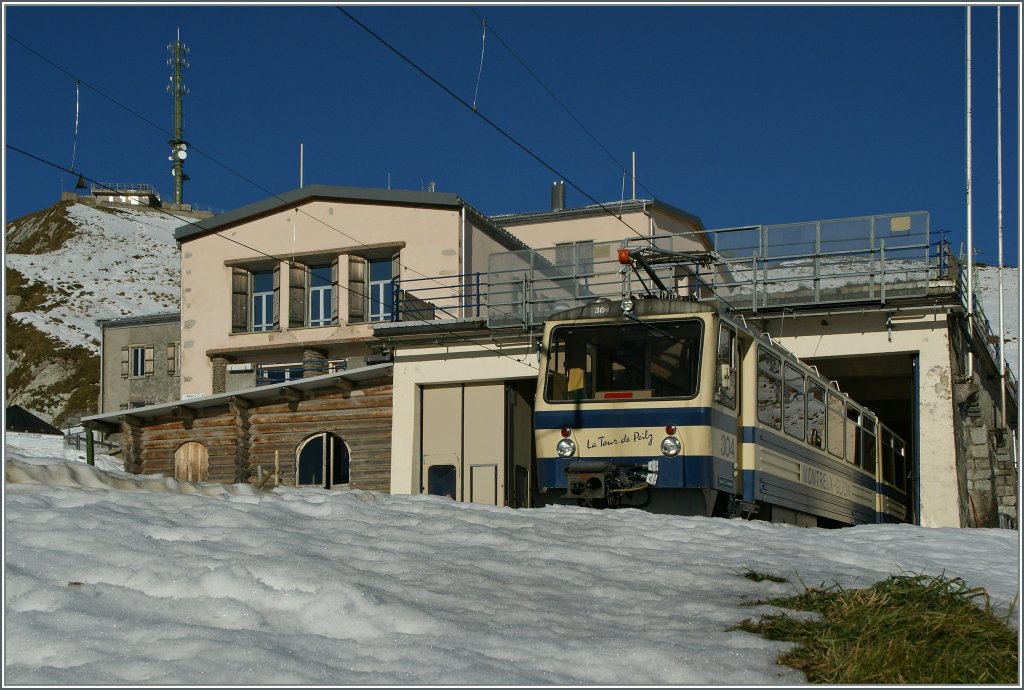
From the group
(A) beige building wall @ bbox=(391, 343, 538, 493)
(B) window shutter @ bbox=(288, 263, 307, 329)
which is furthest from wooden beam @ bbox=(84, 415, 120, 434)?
(A) beige building wall @ bbox=(391, 343, 538, 493)

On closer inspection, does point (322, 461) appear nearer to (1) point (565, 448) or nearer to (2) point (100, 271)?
(1) point (565, 448)

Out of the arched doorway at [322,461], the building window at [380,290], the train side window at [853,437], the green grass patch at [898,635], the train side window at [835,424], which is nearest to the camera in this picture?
the green grass patch at [898,635]

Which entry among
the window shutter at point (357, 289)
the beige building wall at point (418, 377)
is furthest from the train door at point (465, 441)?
the window shutter at point (357, 289)

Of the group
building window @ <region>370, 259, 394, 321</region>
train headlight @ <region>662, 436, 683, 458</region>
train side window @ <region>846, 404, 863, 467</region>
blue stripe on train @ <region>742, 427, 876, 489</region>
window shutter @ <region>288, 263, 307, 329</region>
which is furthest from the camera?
window shutter @ <region>288, 263, 307, 329</region>

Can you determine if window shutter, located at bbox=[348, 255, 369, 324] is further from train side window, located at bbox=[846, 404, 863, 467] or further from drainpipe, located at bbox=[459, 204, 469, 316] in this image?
train side window, located at bbox=[846, 404, 863, 467]

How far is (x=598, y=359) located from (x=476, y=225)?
19726mm

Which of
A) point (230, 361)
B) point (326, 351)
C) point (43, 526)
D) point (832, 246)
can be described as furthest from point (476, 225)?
point (43, 526)

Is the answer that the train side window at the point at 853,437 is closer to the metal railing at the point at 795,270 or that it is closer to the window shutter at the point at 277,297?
the metal railing at the point at 795,270

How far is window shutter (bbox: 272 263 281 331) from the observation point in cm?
3750

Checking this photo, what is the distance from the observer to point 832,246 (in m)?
24.3

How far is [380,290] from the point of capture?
120ft

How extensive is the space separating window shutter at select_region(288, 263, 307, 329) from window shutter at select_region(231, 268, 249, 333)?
77.7 inches

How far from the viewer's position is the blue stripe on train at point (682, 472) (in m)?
15.8

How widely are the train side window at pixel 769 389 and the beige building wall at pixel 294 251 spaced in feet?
58.8
